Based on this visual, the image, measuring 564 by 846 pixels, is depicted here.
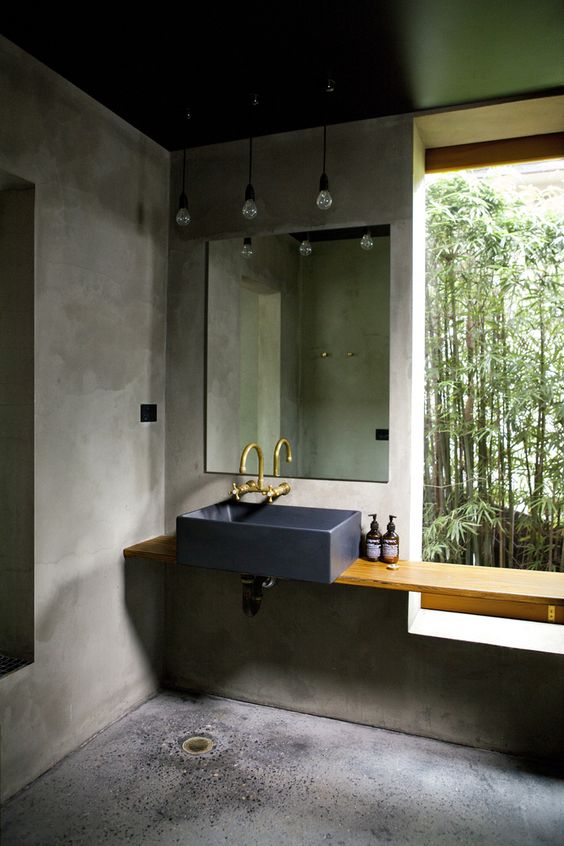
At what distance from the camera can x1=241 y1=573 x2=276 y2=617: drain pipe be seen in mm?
2371

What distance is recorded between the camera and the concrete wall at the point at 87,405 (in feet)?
6.75

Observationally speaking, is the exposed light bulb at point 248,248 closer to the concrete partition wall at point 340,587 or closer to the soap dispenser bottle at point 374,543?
the concrete partition wall at point 340,587

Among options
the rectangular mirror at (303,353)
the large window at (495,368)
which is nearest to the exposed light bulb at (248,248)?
the rectangular mirror at (303,353)

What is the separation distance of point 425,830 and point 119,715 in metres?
1.30

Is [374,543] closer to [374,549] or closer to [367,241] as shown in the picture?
[374,549]

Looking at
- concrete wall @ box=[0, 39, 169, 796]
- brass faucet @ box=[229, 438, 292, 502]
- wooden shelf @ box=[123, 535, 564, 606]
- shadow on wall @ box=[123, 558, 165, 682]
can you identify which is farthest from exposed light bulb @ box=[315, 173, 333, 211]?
shadow on wall @ box=[123, 558, 165, 682]

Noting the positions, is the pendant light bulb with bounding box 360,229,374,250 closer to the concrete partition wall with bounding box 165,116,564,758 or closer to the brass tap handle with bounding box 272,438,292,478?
the concrete partition wall with bounding box 165,116,564,758

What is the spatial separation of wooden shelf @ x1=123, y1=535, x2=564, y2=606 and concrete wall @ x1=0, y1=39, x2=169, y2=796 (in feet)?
1.10

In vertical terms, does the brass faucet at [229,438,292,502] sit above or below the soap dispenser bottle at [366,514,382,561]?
above

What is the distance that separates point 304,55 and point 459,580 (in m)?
1.86

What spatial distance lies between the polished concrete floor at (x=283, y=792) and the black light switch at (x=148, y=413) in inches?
50.1

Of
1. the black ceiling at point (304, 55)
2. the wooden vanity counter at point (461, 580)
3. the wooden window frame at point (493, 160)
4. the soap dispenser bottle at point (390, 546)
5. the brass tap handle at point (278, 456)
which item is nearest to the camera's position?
the black ceiling at point (304, 55)

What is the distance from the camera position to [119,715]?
2508 mm

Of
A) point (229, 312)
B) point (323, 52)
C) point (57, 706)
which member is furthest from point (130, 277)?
point (57, 706)
